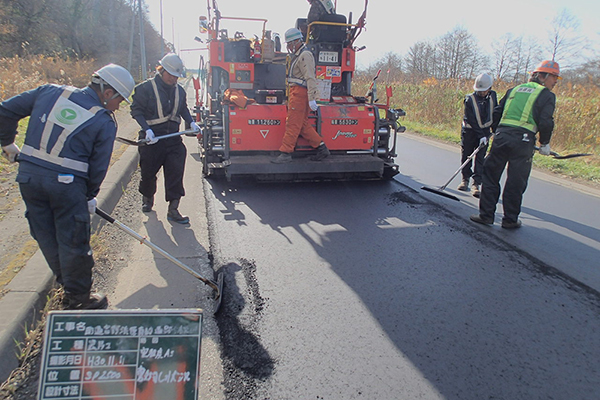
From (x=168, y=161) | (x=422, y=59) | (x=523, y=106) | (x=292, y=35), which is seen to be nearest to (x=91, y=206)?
(x=168, y=161)

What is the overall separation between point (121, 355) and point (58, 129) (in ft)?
5.41

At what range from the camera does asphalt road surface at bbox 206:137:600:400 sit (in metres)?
2.70

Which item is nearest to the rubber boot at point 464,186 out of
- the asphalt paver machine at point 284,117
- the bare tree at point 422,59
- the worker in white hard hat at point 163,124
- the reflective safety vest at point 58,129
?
the asphalt paver machine at point 284,117

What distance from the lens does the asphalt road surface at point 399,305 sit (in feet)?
8.86

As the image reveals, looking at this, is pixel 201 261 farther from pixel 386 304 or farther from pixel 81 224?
pixel 386 304

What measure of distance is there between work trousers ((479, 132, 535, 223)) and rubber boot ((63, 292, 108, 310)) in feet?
14.7

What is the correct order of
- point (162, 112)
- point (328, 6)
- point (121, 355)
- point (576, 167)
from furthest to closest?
point (576, 167), point (328, 6), point (162, 112), point (121, 355)

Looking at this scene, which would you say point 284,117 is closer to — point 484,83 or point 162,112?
point 162,112

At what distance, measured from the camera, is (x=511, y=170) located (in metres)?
5.50

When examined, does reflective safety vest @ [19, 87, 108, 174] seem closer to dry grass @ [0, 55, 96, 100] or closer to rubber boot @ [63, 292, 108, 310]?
rubber boot @ [63, 292, 108, 310]

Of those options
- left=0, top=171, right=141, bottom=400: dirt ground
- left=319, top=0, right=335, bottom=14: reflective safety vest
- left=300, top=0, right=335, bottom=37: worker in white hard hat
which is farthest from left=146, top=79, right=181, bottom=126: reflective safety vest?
left=319, top=0, right=335, bottom=14: reflective safety vest

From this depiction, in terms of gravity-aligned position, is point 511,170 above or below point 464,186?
above

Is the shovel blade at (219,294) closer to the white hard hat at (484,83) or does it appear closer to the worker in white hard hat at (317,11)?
the white hard hat at (484,83)

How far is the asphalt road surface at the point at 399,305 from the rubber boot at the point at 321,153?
107 centimetres
